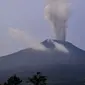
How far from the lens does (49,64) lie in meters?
57.0

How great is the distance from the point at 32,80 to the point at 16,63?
98.5 feet

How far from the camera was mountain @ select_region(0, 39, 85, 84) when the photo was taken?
54000 mm

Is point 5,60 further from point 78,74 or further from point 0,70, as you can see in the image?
point 78,74

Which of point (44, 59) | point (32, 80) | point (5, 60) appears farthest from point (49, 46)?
point (32, 80)

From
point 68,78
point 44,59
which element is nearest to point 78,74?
point 68,78

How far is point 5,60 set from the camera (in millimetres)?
54375

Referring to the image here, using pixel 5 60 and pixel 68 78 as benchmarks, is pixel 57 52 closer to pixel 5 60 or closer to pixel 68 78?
pixel 68 78

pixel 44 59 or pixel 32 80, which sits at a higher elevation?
pixel 44 59

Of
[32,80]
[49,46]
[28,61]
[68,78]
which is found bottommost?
[32,80]

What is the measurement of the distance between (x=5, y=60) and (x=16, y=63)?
505 cm

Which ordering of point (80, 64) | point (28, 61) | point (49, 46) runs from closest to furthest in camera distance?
point (80, 64) < point (28, 61) < point (49, 46)

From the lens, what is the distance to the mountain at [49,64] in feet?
177

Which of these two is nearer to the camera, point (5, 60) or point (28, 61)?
point (5, 60)

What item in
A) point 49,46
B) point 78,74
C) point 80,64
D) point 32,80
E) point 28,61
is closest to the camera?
point 32,80
